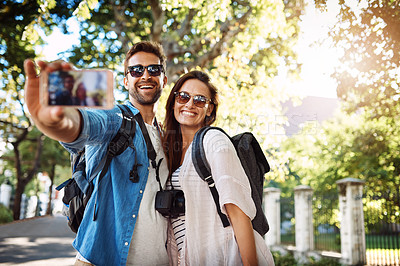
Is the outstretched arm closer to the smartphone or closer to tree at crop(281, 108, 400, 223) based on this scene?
the smartphone

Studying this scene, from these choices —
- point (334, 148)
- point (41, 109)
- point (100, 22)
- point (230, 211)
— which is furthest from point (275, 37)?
point (334, 148)

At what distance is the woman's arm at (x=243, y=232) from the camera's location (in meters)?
1.73

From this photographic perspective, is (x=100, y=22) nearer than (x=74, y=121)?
No

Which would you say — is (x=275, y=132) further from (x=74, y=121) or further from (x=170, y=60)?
(x=74, y=121)

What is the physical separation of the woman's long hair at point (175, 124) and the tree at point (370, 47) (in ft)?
11.0

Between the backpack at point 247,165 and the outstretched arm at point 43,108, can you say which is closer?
the outstretched arm at point 43,108

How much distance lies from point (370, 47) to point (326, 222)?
7720 mm

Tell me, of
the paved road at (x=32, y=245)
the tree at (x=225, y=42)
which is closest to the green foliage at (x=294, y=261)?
the tree at (x=225, y=42)

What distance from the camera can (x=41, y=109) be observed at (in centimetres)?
110

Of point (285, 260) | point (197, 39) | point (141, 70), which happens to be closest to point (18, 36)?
point (197, 39)

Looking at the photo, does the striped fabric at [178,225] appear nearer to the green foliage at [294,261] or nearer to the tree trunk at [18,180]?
the tree trunk at [18,180]

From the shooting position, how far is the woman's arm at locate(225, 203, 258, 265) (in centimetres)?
173

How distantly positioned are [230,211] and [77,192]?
89cm

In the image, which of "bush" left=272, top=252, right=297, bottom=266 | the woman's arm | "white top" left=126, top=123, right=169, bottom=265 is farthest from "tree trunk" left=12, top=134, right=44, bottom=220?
"bush" left=272, top=252, right=297, bottom=266
